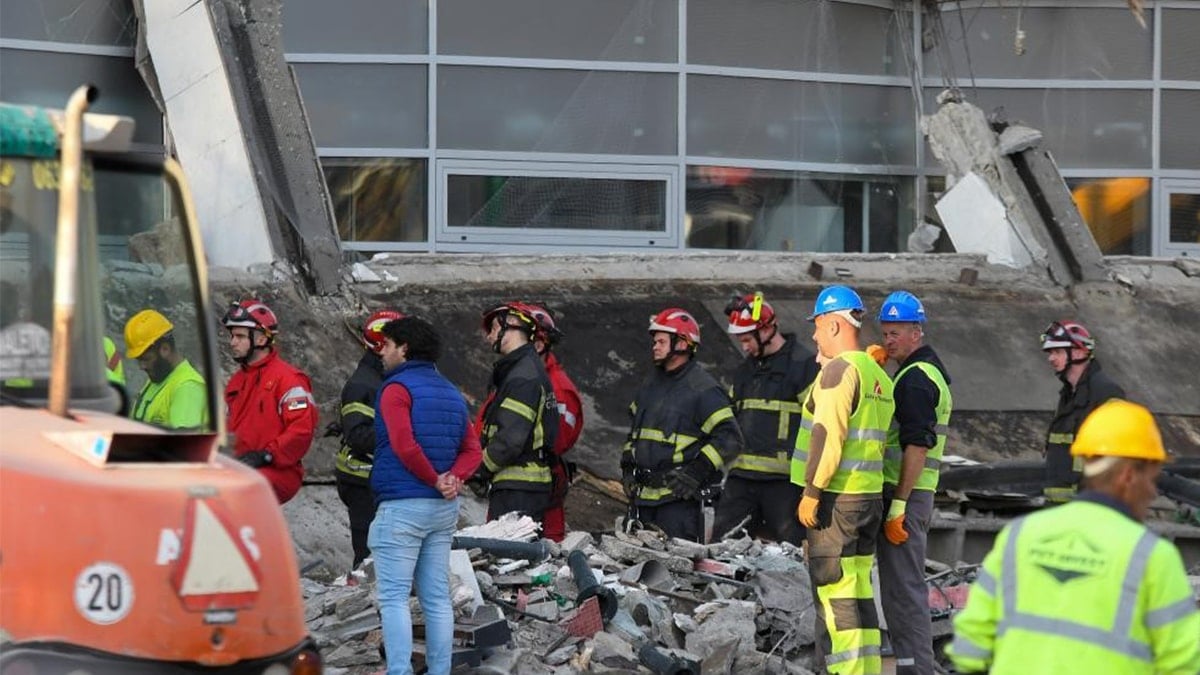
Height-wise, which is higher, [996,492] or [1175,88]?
[1175,88]

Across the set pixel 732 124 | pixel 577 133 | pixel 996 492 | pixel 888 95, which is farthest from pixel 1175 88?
pixel 996 492

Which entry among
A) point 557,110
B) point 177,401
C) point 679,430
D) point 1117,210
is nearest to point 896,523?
point 679,430

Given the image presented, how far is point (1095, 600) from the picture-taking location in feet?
18.5

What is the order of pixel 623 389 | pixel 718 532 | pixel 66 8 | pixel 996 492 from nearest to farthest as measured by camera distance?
pixel 718 532 → pixel 996 492 → pixel 623 389 → pixel 66 8

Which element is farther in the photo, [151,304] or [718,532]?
[718,532]

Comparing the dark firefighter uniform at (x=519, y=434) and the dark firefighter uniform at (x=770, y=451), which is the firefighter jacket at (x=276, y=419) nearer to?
the dark firefighter uniform at (x=519, y=434)

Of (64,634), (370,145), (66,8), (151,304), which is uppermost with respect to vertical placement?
(66,8)

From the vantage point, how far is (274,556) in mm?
6180

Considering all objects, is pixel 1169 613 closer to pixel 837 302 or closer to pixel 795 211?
pixel 837 302

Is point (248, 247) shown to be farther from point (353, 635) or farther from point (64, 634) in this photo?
point (64, 634)

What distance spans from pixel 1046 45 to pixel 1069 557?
1637 centimetres

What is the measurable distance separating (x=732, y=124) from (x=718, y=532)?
776 cm

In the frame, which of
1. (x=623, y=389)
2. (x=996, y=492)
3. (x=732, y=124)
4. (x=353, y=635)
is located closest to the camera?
(x=353, y=635)

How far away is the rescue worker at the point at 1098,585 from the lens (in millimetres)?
5602
